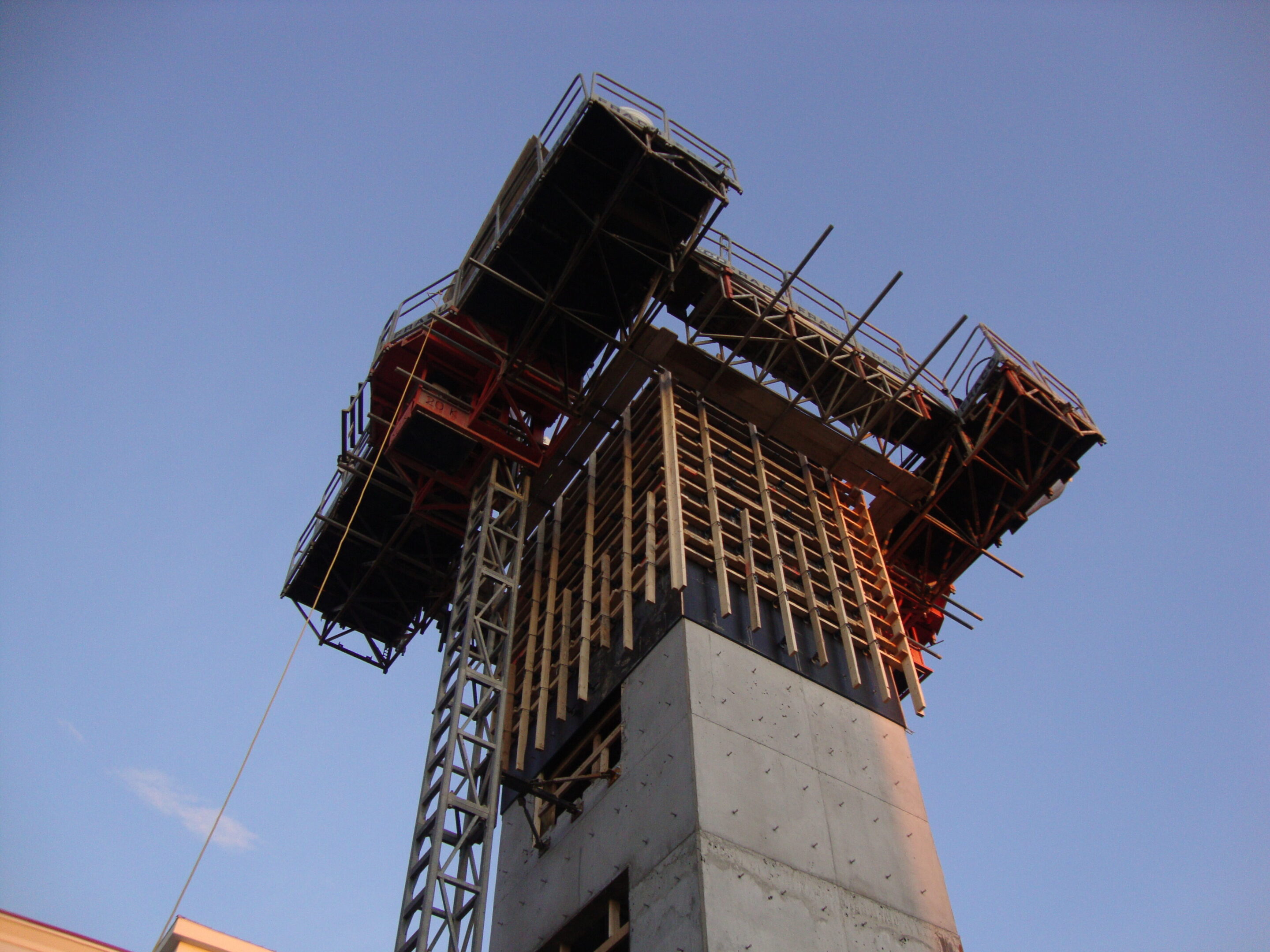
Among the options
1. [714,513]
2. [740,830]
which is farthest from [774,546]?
[740,830]

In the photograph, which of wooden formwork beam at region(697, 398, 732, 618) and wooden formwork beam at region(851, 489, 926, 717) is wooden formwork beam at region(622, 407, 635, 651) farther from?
wooden formwork beam at region(851, 489, 926, 717)

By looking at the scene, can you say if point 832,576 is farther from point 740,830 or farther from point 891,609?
point 740,830

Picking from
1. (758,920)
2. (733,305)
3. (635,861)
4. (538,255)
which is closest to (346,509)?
(538,255)

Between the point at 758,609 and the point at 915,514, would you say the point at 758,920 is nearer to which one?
the point at 758,609

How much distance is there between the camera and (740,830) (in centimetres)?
1605

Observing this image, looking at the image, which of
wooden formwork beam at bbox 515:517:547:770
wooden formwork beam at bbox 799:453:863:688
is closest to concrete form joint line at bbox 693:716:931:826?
wooden formwork beam at bbox 799:453:863:688

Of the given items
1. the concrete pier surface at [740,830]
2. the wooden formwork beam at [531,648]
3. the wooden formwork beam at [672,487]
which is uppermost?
the wooden formwork beam at [672,487]

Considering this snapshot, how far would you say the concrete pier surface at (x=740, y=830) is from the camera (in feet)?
50.4

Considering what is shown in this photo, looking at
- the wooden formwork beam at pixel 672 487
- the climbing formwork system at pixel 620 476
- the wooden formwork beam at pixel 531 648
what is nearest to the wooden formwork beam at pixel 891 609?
the climbing formwork system at pixel 620 476

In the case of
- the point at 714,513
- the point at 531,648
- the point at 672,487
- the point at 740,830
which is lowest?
the point at 531,648

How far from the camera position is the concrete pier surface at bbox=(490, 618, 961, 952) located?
1537cm

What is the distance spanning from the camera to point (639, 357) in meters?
24.4

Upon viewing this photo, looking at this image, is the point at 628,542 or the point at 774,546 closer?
the point at 628,542

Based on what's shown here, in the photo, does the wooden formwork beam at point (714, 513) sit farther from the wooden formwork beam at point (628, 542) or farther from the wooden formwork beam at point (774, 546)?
the wooden formwork beam at point (628, 542)
